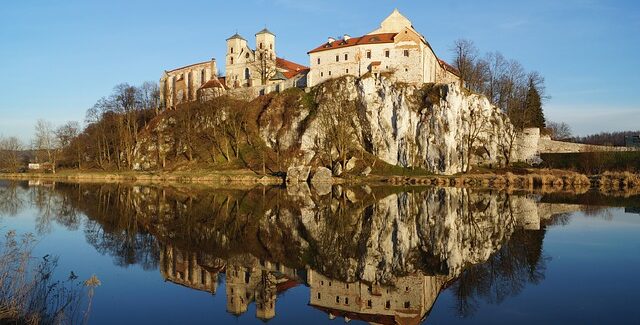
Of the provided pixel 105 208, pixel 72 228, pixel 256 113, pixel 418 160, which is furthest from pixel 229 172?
pixel 72 228

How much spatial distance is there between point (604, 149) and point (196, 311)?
221 ft

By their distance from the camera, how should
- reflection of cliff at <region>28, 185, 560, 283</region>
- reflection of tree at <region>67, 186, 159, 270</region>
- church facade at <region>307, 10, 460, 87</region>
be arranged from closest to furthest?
reflection of cliff at <region>28, 185, 560, 283</region> < reflection of tree at <region>67, 186, 159, 270</region> < church facade at <region>307, 10, 460, 87</region>

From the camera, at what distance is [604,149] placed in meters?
63.9

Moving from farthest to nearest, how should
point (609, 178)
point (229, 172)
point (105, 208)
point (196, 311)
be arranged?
point (229, 172), point (609, 178), point (105, 208), point (196, 311)

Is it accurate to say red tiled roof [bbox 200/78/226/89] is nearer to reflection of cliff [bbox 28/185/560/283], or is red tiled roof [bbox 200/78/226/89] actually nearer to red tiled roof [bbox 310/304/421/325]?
reflection of cliff [bbox 28/185/560/283]

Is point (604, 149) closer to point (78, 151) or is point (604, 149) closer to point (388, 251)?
point (388, 251)

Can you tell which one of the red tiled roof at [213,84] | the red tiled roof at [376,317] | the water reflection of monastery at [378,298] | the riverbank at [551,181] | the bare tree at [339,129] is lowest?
the red tiled roof at [376,317]

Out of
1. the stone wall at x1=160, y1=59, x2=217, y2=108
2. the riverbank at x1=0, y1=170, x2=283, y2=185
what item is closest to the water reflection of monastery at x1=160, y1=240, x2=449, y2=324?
the riverbank at x1=0, y1=170, x2=283, y2=185

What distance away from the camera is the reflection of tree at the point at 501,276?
11305 millimetres

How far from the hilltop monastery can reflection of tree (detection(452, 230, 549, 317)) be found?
53811 mm

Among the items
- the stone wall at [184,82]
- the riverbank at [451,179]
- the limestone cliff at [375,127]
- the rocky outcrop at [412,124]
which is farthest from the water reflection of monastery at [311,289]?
the stone wall at [184,82]

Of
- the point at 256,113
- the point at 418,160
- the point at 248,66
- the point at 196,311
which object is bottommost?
the point at 196,311

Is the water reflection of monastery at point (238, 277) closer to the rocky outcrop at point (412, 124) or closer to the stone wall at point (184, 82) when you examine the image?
the rocky outcrop at point (412, 124)

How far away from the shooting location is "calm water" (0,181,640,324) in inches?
417
